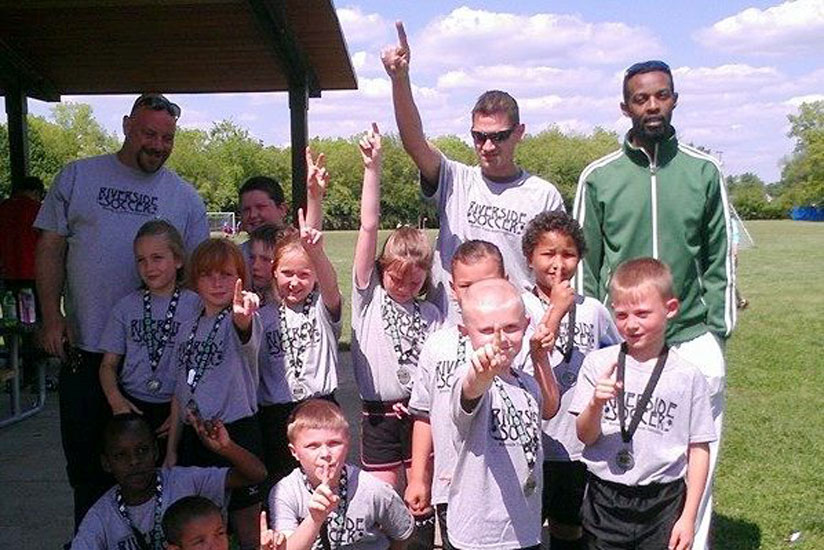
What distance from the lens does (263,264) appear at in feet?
12.4

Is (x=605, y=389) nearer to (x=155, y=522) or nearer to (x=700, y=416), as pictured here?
(x=700, y=416)

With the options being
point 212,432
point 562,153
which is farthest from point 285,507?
point 562,153

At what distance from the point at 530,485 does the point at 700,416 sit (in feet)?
2.22

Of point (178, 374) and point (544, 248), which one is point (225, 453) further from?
point (544, 248)

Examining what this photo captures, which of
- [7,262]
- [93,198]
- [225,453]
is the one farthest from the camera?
[7,262]

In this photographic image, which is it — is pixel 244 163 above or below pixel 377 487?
above

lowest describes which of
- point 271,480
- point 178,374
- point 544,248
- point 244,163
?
point 271,480

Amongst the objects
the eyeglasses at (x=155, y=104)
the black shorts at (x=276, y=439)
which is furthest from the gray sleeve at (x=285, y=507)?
the eyeglasses at (x=155, y=104)

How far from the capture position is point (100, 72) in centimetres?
911

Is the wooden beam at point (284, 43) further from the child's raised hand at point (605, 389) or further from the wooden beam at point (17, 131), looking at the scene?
the child's raised hand at point (605, 389)

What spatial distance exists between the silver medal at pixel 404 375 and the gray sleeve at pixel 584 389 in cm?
70

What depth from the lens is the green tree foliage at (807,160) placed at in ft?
314

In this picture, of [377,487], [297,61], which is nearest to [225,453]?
[377,487]

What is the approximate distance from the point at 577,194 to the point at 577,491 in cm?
125
